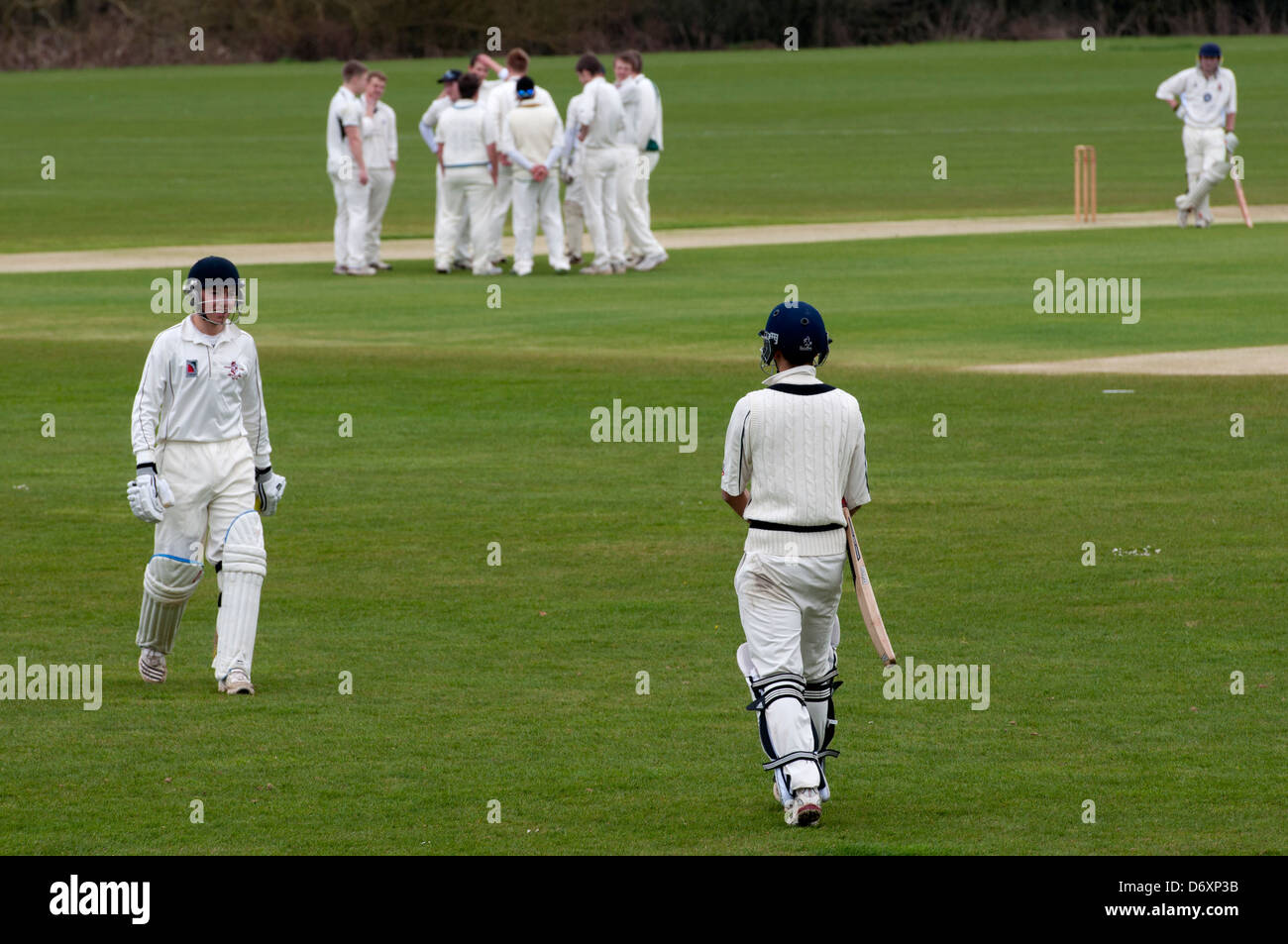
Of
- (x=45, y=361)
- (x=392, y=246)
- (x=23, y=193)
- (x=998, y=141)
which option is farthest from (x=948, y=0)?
(x=45, y=361)

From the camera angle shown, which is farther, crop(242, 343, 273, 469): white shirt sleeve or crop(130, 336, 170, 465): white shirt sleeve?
crop(242, 343, 273, 469): white shirt sleeve

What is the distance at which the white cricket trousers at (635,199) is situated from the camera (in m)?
29.0

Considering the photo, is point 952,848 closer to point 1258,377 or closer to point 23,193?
point 1258,377

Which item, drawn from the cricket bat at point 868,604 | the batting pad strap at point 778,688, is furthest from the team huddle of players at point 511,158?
the batting pad strap at point 778,688

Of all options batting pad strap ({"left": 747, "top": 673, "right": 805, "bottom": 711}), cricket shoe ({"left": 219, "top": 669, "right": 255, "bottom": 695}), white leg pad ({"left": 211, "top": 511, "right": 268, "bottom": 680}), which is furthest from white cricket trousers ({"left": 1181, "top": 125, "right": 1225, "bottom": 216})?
batting pad strap ({"left": 747, "top": 673, "right": 805, "bottom": 711})

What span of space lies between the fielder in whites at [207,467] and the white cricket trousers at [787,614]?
290 cm

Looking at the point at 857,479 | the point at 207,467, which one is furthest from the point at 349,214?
the point at 857,479

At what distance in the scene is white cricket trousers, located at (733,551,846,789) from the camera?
311 inches

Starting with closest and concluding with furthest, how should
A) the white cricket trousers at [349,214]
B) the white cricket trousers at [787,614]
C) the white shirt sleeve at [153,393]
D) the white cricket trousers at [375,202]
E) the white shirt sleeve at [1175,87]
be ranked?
1. the white cricket trousers at [787,614]
2. the white shirt sleeve at [153,393]
3. the white cricket trousers at [349,214]
4. the white cricket trousers at [375,202]
5. the white shirt sleeve at [1175,87]

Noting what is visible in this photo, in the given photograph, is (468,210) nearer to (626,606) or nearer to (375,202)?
(375,202)

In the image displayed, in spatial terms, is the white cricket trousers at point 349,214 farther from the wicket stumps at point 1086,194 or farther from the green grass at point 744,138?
the wicket stumps at point 1086,194

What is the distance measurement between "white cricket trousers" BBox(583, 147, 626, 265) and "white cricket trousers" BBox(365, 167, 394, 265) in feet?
8.57

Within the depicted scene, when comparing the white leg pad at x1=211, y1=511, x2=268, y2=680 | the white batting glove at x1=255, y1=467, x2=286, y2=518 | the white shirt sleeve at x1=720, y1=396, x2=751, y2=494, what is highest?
the white batting glove at x1=255, y1=467, x2=286, y2=518

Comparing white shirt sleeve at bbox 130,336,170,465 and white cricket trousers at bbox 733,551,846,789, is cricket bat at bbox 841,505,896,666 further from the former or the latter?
white shirt sleeve at bbox 130,336,170,465
